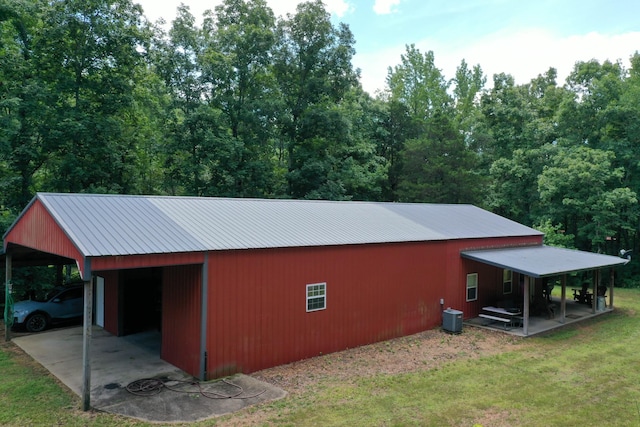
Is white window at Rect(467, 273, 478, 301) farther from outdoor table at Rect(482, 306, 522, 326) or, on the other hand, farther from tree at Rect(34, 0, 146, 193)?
tree at Rect(34, 0, 146, 193)

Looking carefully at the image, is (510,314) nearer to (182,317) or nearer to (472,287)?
(472,287)

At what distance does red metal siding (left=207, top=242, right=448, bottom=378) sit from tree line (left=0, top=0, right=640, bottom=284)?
43.3ft

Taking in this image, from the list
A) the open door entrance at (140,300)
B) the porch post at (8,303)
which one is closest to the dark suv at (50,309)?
the porch post at (8,303)

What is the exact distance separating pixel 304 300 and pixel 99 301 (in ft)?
26.4

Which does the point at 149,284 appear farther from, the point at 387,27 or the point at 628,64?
the point at 628,64

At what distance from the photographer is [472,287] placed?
55.0 ft

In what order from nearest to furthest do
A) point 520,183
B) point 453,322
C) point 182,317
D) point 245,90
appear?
point 182,317, point 453,322, point 245,90, point 520,183

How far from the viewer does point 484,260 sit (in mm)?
15500

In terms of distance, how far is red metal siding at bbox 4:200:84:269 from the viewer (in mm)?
9039

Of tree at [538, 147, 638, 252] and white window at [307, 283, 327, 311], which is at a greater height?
tree at [538, 147, 638, 252]

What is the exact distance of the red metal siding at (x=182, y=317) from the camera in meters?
10.0

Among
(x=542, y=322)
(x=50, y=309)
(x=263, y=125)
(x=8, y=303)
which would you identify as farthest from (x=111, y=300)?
(x=263, y=125)

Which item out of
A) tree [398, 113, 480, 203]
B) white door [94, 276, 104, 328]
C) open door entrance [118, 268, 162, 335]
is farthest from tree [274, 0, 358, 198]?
white door [94, 276, 104, 328]

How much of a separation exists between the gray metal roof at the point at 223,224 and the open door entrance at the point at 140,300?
304 cm
